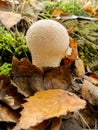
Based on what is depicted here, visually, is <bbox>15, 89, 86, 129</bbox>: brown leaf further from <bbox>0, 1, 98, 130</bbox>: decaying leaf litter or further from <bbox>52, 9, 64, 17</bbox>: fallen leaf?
<bbox>52, 9, 64, 17</bbox>: fallen leaf

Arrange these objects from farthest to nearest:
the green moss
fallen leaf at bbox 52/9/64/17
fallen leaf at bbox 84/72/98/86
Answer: fallen leaf at bbox 52/9/64/17
fallen leaf at bbox 84/72/98/86
the green moss

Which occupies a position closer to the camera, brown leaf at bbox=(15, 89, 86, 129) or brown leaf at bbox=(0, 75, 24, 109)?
brown leaf at bbox=(15, 89, 86, 129)

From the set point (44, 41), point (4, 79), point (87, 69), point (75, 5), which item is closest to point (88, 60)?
point (87, 69)

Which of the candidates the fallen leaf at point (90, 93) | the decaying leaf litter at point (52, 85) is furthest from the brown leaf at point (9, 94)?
the fallen leaf at point (90, 93)

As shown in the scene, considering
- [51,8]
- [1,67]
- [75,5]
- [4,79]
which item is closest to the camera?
[4,79]

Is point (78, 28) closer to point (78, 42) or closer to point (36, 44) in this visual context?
point (78, 42)

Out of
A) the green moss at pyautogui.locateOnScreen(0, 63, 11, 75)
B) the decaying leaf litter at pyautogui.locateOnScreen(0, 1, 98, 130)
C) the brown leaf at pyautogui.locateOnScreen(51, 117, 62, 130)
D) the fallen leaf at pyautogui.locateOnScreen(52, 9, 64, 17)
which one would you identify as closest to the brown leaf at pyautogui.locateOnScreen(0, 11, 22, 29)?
the decaying leaf litter at pyautogui.locateOnScreen(0, 1, 98, 130)

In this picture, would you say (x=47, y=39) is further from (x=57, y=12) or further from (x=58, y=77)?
(x=57, y=12)

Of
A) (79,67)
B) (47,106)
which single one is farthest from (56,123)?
(79,67)
